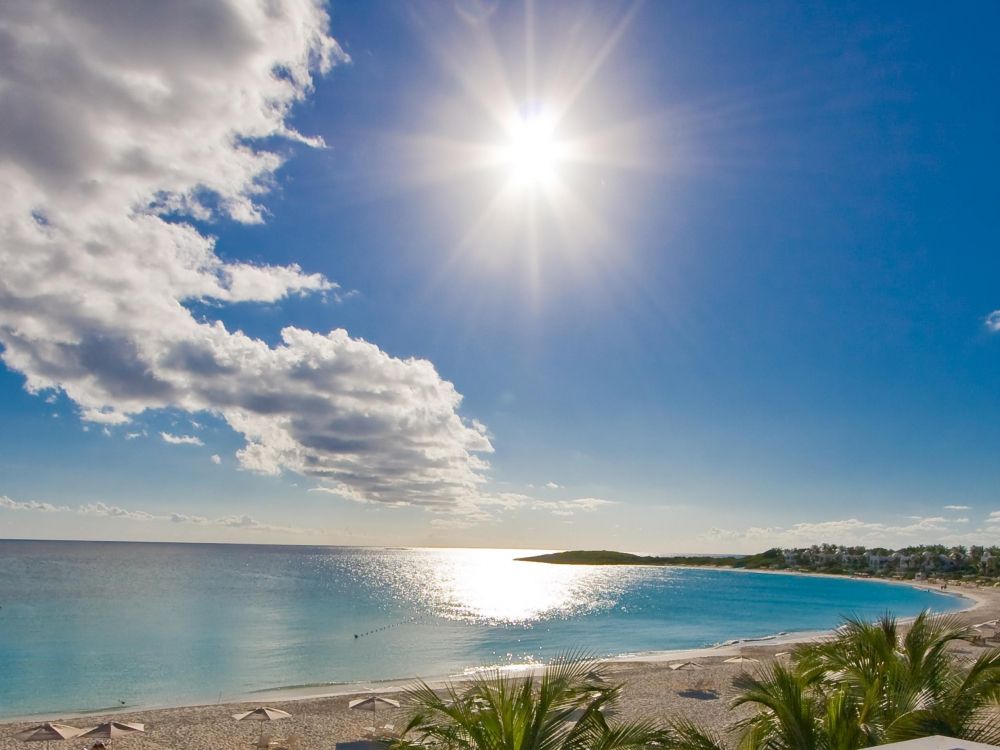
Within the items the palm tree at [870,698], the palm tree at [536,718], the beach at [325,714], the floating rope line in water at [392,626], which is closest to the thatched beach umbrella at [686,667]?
the beach at [325,714]

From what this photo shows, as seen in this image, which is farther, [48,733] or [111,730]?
[111,730]

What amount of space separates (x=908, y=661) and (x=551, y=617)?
57.9 meters

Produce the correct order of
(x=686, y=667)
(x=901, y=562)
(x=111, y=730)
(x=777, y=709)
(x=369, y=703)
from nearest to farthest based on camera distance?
1. (x=777, y=709)
2. (x=111, y=730)
3. (x=369, y=703)
4. (x=686, y=667)
5. (x=901, y=562)

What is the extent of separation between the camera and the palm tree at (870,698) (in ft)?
16.5

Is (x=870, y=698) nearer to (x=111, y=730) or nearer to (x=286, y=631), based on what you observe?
(x=111, y=730)

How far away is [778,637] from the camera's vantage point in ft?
150

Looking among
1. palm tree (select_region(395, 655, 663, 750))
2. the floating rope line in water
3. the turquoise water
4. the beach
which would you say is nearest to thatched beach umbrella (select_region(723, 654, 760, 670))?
the beach

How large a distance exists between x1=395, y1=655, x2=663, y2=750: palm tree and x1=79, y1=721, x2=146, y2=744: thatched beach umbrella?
50.3ft

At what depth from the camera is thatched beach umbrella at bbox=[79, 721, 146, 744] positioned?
15188 millimetres

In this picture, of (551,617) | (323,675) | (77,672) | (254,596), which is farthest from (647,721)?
(254,596)

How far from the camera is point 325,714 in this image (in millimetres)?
20828

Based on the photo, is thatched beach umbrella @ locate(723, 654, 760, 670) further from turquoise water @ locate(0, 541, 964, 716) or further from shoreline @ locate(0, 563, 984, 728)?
turquoise water @ locate(0, 541, 964, 716)

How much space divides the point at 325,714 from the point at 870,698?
20.0m

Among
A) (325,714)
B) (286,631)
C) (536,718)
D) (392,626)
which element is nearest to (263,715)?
(325,714)
